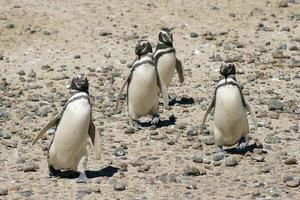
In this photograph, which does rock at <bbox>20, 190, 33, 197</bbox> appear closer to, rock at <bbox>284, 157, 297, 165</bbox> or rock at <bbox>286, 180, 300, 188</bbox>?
rock at <bbox>286, 180, 300, 188</bbox>

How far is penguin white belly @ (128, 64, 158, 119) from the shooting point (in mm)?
10180

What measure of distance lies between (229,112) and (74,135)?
1878mm

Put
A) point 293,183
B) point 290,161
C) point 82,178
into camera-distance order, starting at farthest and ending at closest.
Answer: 1. point 290,161
2. point 82,178
3. point 293,183

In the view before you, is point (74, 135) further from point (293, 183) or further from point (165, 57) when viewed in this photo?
point (165, 57)

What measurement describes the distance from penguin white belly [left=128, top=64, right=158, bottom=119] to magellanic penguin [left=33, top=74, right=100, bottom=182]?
1.86m

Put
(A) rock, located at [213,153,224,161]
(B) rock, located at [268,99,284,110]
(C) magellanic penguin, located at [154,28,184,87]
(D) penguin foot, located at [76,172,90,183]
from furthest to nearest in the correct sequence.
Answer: (C) magellanic penguin, located at [154,28,184,87] → (B) rock, located at [268,99,284,110] → (A) rock, located at [213,153,224,161] → (D) penguin foot, located at [76,172,90,183]

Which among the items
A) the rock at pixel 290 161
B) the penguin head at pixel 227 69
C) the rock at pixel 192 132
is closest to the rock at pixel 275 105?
the rock at pixel 192 132

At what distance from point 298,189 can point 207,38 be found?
7.10 m

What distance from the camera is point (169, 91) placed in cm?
1227

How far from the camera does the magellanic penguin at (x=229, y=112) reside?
9.18 meters

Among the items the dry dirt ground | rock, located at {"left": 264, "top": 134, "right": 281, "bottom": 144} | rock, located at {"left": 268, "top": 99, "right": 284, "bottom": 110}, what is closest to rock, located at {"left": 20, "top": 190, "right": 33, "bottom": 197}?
Answer: the dry dirt ground

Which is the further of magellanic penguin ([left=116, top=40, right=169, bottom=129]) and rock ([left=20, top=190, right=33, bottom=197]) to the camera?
magellanic penguin ([left=116, top=40, right=169, bottom=129])

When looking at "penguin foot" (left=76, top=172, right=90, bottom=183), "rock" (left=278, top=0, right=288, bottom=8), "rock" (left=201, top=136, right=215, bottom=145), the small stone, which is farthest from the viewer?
"rock" (left=278, top=0, right=288, bottom=8)

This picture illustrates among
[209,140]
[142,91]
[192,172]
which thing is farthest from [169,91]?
[192,172]
